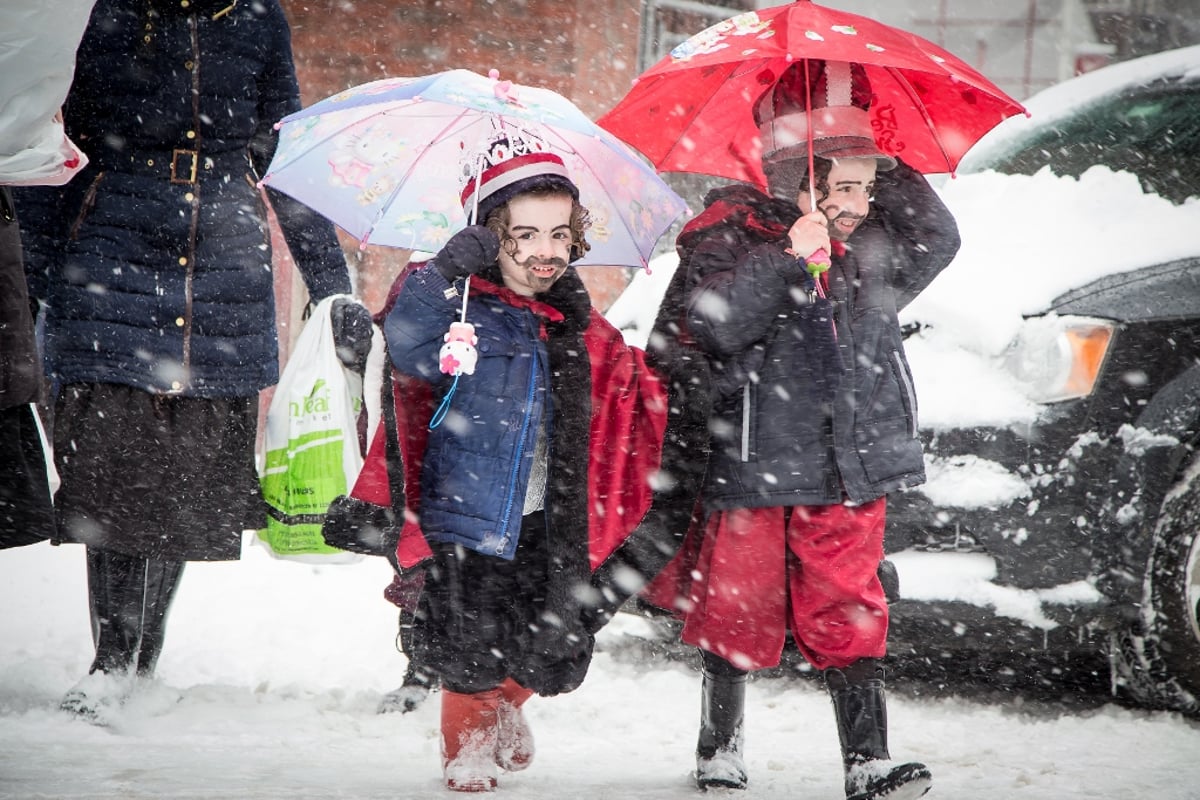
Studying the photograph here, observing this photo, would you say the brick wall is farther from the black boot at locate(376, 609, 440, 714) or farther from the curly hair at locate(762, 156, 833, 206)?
the curly hair at locate(762, 156, 833, 206)

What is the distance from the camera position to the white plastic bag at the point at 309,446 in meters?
3.91

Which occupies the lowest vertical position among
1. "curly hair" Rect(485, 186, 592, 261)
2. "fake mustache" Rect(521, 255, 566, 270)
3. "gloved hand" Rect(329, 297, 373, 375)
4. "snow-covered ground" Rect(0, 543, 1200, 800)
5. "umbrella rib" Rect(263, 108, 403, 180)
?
"snow-covered ground" Rect(0, 543, 1200, 800)

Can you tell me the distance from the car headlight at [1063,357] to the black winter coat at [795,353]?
2.61 ft

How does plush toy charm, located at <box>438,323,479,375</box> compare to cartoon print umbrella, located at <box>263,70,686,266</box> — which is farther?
cartoon print umbrella, located at <box>263,70,686,266</box>

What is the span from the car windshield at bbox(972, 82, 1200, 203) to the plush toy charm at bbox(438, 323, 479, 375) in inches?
115

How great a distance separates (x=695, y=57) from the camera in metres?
3.15

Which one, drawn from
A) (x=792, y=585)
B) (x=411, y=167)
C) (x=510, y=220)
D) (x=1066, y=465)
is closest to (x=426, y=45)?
(x=411, y=167)

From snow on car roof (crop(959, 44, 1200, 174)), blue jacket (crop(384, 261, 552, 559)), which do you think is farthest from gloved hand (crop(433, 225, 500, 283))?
snow on car roof (crop(959, 44, 1200, 174))

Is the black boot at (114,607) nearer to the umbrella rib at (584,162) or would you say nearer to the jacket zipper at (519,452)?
the jacket zipper at (519,452)

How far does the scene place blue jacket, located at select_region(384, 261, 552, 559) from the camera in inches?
119

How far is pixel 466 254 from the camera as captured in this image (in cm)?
298

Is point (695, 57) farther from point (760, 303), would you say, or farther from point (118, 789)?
point (118, 789)

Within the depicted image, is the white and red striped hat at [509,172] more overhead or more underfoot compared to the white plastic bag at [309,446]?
more overhead

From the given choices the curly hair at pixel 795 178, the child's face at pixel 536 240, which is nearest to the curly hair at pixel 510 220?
the child's face at pixel 536 240
